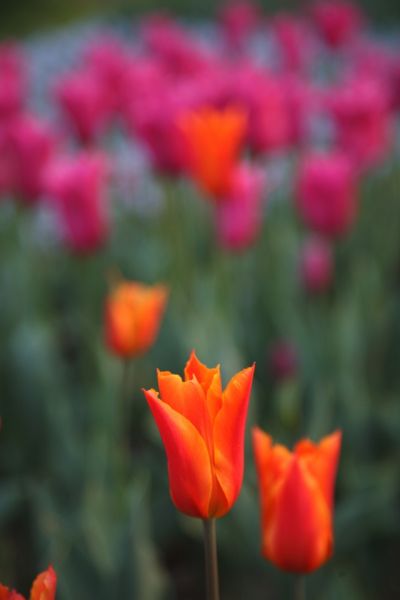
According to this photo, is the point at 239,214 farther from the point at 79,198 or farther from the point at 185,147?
the point at 79,198

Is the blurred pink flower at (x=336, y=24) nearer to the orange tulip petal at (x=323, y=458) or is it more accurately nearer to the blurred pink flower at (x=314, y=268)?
the blurred pink flower at (x=314, y=268)

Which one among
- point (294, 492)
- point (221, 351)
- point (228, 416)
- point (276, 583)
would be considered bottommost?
point (276, 583)

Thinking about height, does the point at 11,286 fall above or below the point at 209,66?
below

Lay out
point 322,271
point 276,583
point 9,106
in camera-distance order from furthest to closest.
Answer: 1. point 9,106
2. point 322,271
3. point 276,583

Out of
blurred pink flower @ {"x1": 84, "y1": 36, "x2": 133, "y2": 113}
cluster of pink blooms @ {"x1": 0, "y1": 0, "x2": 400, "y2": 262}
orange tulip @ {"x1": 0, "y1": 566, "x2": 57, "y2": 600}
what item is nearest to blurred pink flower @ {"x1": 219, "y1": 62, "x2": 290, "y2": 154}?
cluster of pink blooms @ {"x1": 0, "y1": 0, "x2": 400, "y2": 262}

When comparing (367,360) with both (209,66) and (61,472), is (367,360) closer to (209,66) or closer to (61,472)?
(61,472)

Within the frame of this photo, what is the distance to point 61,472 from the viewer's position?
4.92 ft

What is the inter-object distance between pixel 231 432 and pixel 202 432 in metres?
0.02

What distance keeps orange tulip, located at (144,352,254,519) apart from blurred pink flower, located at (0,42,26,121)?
1763mm

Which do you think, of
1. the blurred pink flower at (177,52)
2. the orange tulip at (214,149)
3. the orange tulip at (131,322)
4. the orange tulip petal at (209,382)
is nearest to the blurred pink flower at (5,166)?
the orange tulip at (214,149)

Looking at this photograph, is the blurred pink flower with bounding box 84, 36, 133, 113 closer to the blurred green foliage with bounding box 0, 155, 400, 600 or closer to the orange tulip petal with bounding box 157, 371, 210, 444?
the blurred green foliage with bounding box 0, 155, 400, 600

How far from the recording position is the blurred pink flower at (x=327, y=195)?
6.01 feet

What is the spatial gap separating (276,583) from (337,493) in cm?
39

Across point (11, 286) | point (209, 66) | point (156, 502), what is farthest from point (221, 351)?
point (209, 66)
